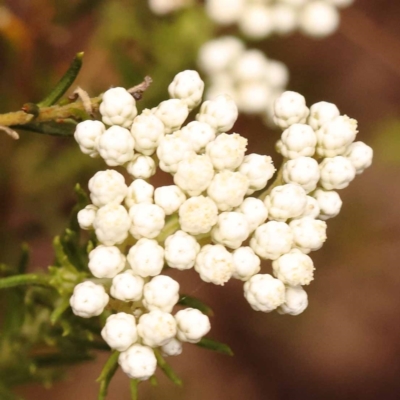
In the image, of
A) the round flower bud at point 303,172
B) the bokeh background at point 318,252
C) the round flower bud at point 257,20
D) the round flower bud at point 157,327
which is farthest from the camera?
the bokeh background at point 318,252

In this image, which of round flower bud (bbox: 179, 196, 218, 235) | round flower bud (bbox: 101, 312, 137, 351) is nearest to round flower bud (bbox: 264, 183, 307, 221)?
round flower bud (bbox: 179, 196, 218, 235)

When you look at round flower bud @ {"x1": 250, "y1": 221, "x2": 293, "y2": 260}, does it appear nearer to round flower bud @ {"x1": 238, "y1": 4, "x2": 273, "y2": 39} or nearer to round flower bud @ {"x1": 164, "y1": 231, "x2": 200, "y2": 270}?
round flower bud @ {"x1": 164, "y1": 231, "x2": 200, "y2": 270}

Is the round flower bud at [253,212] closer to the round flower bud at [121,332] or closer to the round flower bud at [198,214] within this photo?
the round flower bud at [198,214]

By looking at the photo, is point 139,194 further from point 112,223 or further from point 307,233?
point 307,233

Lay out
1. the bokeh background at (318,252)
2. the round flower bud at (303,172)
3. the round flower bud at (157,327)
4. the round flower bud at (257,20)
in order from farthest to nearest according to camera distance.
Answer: the bokeh background at (318,252) < the round flower bud at (257,20) < the round flower bud at (303,172) < the round flower bud at (157,327)

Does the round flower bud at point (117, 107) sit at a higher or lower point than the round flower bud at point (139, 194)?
higher

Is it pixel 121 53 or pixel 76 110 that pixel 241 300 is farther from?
pixel 76 110

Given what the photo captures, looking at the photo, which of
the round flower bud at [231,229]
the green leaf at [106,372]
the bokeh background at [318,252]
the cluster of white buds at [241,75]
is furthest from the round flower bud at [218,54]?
the green leaf at [106,372]
